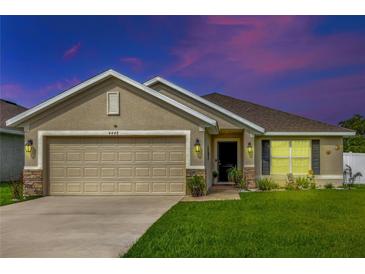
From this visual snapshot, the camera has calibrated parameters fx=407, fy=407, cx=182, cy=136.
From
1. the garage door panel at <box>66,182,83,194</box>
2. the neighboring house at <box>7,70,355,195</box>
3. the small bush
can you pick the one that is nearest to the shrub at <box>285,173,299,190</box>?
the small bush

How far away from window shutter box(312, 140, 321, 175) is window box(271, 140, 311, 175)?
171 mm

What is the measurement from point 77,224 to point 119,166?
575cm

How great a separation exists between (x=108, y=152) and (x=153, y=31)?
24.7ft

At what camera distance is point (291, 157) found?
59.6ft

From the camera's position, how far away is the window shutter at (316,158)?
18.0 metres

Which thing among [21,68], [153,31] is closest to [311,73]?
[153,31]

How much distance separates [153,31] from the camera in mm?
19359

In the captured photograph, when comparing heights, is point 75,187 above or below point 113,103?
below

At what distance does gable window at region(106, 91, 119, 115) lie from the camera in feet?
46.9

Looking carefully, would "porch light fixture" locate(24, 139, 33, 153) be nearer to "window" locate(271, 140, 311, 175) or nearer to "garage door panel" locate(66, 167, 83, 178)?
"garage door panel" locate(66, 167, 83, 178)

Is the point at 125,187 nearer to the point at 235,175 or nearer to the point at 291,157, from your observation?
the point at 235,175

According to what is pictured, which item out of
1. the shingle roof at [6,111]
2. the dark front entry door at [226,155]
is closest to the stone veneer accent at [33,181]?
the shingle roof at [6,111]

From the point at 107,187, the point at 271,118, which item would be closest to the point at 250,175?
the point at 271,118

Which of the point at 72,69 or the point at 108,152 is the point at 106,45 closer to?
the point at 72,69
